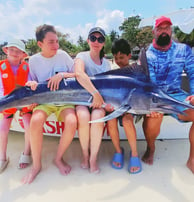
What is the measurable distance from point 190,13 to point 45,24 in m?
6.07

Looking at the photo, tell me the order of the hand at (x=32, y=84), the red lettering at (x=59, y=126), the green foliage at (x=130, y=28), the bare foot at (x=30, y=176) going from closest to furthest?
1. the bare foot at (x=30, y=176)
2. the hand at (x=32, y=84)
3. the red lettering at (x=59, y=126)
4. the green foliage at (x=130, y=28)

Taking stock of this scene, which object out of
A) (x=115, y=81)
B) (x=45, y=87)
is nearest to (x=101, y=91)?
(x=115, y=81)

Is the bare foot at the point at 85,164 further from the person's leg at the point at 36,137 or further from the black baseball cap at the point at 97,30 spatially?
the black baseball cap at the point at 97,30

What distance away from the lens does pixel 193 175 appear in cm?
197

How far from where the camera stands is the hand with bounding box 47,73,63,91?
1993 mm

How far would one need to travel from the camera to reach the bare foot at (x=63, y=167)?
6.63 ft

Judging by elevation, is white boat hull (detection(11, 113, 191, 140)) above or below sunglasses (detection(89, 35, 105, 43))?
below

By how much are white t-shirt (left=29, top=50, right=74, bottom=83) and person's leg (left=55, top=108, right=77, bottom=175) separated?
440 millimetres

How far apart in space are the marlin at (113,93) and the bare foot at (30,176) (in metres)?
Answer: 0.64

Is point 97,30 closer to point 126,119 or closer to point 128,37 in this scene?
point 126,119

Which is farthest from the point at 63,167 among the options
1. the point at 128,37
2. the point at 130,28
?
the point at 130,28

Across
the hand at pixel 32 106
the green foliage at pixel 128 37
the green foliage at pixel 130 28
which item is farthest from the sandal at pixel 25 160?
the green foliage at pixel 130 28

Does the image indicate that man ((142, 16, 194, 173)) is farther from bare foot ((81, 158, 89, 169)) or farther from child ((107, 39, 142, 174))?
bare foot ((81, 158, 89, 169))

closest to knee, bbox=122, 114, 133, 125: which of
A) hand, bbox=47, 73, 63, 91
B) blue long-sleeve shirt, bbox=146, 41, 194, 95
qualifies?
blue long-sleeve shirt, bbox=146, 41, 194, 95
